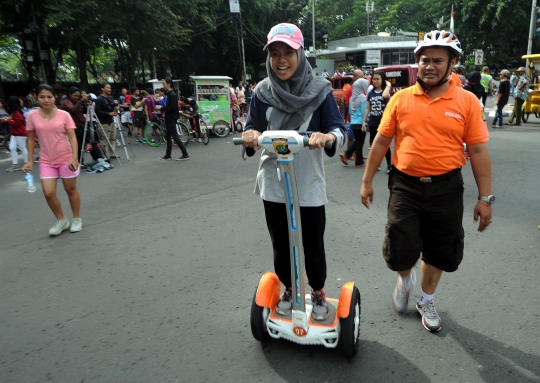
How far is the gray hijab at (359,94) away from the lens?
7.99 meters

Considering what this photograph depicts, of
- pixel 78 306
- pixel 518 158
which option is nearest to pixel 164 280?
pixel 78 306

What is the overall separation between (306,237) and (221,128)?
481 inches

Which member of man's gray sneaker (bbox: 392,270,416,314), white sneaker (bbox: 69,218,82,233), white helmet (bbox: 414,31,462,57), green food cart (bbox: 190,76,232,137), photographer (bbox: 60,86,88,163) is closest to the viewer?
white helmet (bbox: 414,31,462,57)

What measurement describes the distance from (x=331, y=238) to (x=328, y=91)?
8.05 ft

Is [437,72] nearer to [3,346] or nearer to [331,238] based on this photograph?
[331,238]

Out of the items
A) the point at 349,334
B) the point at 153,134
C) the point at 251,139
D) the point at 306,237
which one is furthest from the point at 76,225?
the point at 153,134

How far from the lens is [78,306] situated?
3443 mm

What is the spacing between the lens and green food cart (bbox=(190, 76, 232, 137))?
1411 centimetres

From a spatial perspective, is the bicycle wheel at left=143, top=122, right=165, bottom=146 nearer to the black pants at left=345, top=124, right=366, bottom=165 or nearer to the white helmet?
the black pants at left=345, top=124, right=366, bottom=165

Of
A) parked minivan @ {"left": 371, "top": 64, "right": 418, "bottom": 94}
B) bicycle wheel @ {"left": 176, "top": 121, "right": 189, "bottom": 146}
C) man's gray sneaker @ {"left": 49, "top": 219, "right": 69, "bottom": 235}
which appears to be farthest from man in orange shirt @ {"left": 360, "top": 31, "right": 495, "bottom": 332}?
parked minivan @ {"left": 371, "top": 64, "right": 418, "bottom": 94}

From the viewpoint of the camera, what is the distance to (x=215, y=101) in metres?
14.2

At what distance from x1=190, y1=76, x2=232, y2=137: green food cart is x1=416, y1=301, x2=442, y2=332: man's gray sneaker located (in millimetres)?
11853

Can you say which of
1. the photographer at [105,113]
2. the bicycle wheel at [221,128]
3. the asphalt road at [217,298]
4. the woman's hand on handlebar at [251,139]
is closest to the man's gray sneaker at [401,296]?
the asphalt road at [217,298]

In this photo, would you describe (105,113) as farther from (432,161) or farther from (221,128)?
(432,161)
